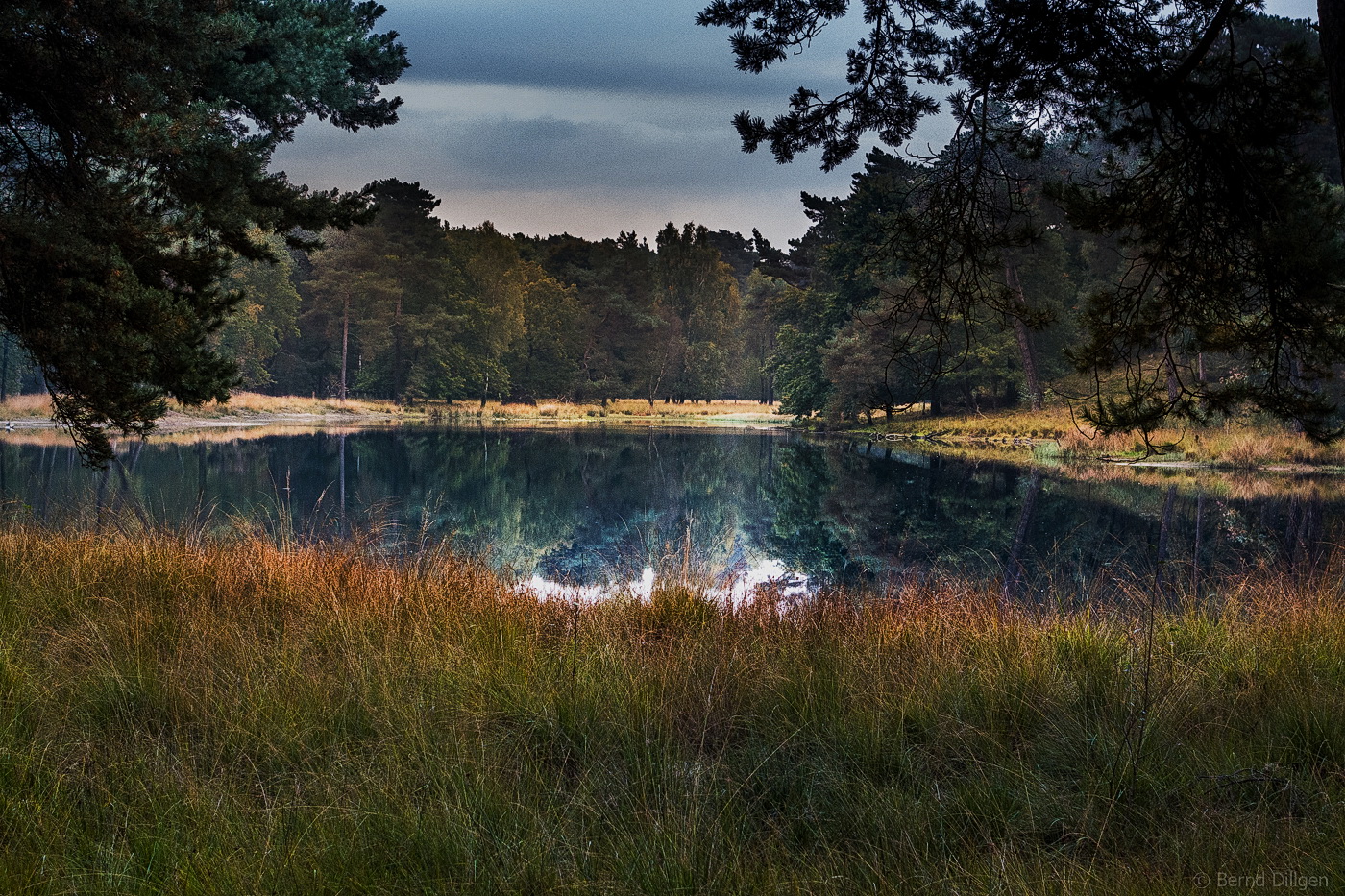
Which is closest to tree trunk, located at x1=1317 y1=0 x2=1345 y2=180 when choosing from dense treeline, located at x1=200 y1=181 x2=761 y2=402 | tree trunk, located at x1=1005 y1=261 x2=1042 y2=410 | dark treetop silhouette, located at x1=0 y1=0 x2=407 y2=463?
dark treetop silhouette, located at x1=0 y1=0 x2=407 y2=463

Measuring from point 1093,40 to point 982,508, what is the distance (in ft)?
41.1

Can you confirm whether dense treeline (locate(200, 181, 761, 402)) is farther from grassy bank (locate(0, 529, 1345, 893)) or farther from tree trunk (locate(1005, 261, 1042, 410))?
grassy bank (locate(0, 529, 1345, 893))

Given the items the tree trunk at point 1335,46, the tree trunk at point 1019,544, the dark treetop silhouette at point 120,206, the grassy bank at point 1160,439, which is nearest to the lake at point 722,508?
the tree trunk at point 1019,544

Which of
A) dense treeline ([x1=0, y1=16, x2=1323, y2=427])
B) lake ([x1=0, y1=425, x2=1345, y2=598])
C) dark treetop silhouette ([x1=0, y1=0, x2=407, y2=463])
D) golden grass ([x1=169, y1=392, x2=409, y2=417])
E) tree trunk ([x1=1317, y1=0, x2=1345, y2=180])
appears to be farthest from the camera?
golden grass ([x1=169, y1=392, x2=409, y2=417])

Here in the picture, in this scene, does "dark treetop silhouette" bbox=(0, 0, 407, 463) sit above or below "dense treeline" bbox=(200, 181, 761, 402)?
below

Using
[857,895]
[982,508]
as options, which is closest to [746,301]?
[982,508]

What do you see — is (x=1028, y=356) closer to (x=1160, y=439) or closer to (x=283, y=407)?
(x=1160, y=439)

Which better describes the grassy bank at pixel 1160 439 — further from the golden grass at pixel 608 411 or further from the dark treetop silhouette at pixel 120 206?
the golden grass at pixel 608 411

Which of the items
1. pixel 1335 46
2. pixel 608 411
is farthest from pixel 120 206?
pixel 608 411

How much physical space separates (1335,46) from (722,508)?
14.0m

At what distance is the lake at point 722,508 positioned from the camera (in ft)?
33.8

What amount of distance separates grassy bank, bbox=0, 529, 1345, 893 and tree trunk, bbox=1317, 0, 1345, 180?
225cm

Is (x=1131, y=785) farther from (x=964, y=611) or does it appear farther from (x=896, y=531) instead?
(x=896, y=531)

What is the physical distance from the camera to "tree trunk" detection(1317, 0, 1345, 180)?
335 cm
